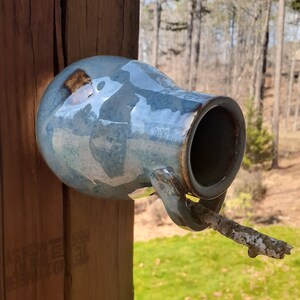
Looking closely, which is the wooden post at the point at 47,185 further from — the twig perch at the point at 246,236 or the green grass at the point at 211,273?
the green grass at the point at 211,273

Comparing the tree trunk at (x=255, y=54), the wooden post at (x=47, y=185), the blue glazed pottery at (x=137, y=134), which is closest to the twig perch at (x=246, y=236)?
the blue glazed pottery at (x=137, y=134)

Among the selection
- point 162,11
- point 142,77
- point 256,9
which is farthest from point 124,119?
point 162,11

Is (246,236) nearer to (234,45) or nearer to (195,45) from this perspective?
(195,45)

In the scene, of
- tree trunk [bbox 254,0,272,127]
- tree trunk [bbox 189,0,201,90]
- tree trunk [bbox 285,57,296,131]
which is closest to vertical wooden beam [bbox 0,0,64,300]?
tree trunk [bbox 254,0,272,127]

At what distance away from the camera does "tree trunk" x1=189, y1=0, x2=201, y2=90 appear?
26.7ft

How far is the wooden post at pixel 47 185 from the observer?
2.34 ft

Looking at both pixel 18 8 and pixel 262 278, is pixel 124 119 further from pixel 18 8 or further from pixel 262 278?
pixel 262 278

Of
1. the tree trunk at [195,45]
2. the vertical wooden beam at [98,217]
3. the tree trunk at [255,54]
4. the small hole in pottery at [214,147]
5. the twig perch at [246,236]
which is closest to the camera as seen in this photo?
the twig perch at [246,236]

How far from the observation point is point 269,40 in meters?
8.21

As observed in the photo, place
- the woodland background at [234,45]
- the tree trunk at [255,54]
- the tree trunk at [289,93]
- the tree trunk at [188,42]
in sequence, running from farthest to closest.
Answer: the tree trunk at [289,93] < the tree trunk at [188,42] < the tree trunk at [255,54] < the woodland background at [234,45]

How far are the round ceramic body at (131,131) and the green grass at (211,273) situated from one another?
292cm

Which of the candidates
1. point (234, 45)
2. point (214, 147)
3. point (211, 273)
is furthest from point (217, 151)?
point (234, 45)

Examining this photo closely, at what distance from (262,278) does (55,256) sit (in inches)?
124

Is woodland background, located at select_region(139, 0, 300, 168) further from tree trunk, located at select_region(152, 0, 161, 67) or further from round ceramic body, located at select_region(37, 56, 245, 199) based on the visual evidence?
round ceramic body, located at select_region(37, 56, 245, 199)
